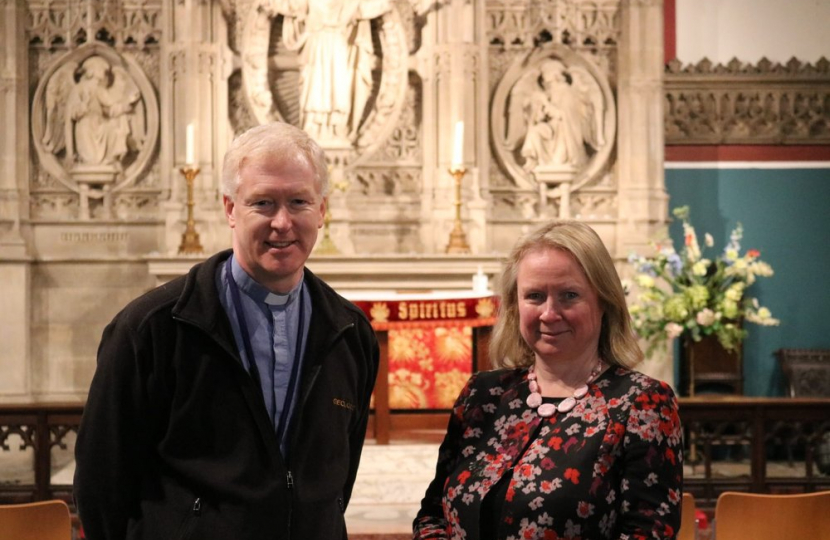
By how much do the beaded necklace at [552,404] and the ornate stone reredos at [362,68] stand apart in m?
5.70

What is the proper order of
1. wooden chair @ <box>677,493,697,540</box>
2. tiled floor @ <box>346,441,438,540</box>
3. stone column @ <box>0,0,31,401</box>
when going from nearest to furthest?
wooden chair @ <box>677,493,697,540</box> < tiled floor @ <box>346,441,438,540</box> < stone column @ <box>0,0,31,401</box>

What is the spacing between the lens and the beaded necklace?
2.07 metres

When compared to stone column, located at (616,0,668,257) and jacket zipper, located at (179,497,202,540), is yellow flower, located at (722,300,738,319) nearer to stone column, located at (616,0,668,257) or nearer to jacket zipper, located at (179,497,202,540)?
stone column, located at (616,0,668,257)

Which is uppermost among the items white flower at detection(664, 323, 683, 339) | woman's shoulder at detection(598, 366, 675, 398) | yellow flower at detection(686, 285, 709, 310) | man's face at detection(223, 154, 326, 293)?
man's face at detection(223, 154, 326, 293)

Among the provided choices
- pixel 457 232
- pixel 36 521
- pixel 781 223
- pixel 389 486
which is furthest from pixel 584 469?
pixel 781 223

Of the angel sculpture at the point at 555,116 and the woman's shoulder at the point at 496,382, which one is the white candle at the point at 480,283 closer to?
the angel sculpture at the point at 555,116

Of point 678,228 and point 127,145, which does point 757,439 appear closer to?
point 678,228

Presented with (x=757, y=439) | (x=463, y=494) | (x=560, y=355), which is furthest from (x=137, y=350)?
(x=757, y=439)

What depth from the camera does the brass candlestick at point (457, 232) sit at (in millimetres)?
7216

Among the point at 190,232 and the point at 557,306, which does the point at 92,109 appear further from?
the point at 557,306

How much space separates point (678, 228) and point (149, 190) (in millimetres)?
4066

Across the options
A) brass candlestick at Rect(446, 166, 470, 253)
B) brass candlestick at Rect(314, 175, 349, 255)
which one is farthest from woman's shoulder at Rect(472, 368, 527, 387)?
brass candlestick at Rect(314, 175, 349, 255)

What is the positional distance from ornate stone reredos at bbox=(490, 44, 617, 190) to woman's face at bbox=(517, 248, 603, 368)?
576 centimetres

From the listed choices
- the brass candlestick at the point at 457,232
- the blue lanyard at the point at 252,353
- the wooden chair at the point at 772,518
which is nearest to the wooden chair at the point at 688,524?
the wooden chair at the point at 772,518
